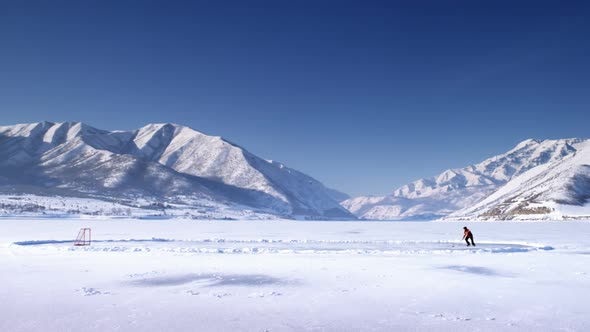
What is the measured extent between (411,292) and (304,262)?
1136 centimetres

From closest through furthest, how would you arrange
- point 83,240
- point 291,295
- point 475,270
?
point 291,295 → point 475,270 → point 83,240

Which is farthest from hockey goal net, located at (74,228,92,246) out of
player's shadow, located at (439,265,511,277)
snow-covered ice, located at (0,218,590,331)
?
player's shadow, located at (439,265,511,277)

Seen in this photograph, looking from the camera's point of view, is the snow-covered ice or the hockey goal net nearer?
the snow-covered ice

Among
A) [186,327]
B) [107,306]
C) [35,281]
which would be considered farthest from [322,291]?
[35,281]

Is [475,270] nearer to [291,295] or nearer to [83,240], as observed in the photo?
[291,295]

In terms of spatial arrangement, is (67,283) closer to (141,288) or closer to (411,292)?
(141,288)

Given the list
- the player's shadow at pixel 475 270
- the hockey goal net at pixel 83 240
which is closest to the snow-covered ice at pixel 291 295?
the player's shadow at pixel 475 270

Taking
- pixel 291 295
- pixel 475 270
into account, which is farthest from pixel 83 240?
pixel 475 270

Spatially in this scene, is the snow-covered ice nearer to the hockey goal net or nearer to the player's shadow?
the player's shadow

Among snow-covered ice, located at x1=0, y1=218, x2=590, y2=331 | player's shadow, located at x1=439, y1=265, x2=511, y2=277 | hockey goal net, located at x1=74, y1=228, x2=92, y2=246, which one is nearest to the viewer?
snow-covered ice, located at x1=0, y1=218, x2=590, y2=331

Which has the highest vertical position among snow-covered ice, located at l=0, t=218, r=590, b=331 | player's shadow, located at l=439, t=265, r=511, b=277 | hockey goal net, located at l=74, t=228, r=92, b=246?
hockey goal net, located at l=74, t=228, r=92, b=246

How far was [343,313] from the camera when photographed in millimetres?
13055

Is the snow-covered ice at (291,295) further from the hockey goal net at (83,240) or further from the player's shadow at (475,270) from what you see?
the hockey goal net at (83,240)

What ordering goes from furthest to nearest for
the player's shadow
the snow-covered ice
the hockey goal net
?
the hockey goal net < the player's shadow < the snow-covered ice
